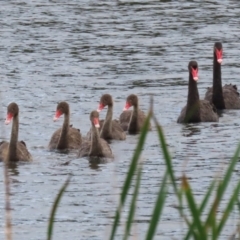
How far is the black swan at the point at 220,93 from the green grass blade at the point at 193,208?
40.9 feet

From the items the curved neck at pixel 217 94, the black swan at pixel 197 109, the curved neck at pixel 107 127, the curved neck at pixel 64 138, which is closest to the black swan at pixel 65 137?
the curved neck at pixel 64 138

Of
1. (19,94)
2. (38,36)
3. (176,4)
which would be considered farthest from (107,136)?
(176,4)

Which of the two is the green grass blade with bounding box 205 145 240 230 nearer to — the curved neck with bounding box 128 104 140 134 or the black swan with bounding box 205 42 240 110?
the curved neck with bounding box 128 104 140 134

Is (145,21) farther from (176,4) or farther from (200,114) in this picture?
(200,114)

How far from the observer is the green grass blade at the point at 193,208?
482 cm

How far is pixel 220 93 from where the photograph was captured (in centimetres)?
1753

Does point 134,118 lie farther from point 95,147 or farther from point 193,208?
point 193,208

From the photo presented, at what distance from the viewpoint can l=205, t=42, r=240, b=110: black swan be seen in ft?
57.6

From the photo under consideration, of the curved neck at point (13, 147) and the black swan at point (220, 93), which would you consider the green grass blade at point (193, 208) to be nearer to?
Answer: the curved neck at point (13, 147)

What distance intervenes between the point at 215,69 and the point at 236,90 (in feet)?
1.64

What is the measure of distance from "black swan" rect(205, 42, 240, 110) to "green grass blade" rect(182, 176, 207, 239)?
1246 centimetres

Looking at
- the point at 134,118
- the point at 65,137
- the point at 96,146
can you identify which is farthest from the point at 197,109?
the point at 96,146

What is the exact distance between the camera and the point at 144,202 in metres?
10.9

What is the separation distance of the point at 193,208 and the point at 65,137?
9437mm
